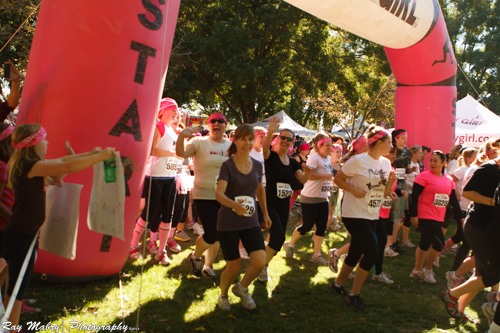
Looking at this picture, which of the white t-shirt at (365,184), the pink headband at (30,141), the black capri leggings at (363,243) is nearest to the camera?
the pink headband at (30,141)

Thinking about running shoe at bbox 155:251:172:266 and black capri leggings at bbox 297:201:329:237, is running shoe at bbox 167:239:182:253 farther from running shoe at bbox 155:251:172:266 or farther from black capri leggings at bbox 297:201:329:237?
black capri leggings at bbox 297:201:329:237

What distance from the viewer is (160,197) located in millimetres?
5336

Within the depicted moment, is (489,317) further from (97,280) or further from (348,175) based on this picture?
(97,280)

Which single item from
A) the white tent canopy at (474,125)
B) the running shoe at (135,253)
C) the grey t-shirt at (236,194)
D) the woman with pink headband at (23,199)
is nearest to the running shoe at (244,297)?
the grey t-shirt at (236,194)

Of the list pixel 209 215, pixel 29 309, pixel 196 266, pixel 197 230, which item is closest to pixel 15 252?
pixel 29 309

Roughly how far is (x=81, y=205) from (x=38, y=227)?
1.10 meters

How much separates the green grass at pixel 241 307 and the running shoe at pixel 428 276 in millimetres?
83

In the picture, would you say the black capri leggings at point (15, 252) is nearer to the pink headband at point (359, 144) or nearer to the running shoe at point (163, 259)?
the running shoe at point (163, 259)

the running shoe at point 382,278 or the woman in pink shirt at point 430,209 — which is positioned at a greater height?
the woman in pink shirt at point 430,209

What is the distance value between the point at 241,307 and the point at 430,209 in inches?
107

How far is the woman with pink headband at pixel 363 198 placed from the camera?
4199 mm

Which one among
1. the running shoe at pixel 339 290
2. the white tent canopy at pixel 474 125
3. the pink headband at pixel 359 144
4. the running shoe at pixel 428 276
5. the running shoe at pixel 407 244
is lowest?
the running shoe at pixel 339 290

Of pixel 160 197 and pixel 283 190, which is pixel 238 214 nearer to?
pixel 283 190

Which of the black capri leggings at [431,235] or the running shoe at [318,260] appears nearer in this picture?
the black capri leggings at [431,235]
